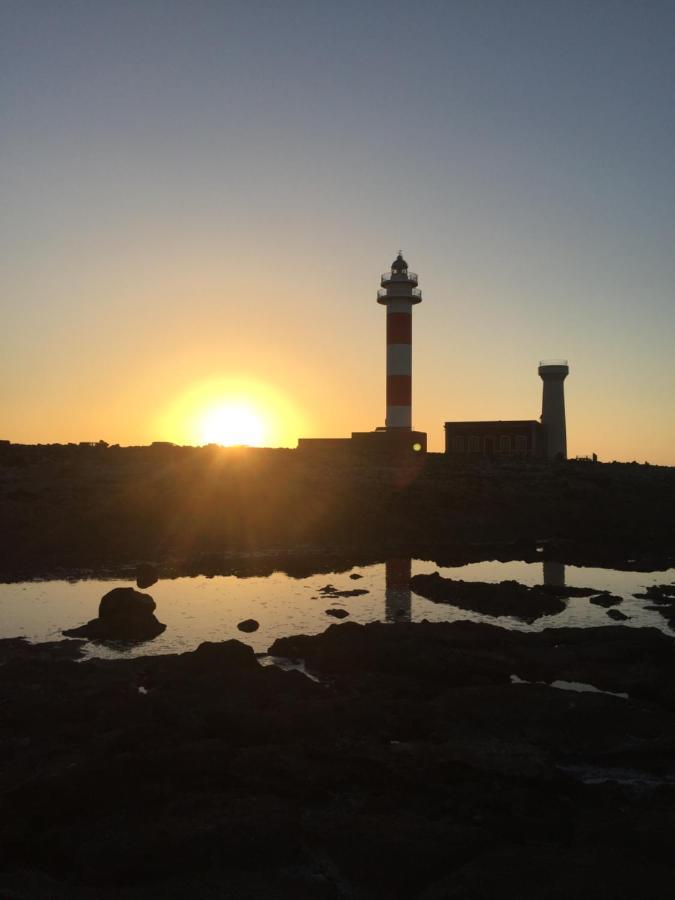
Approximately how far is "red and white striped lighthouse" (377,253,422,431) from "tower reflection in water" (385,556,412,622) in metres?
29.1

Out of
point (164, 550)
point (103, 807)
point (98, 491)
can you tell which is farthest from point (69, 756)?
point (98, 491)

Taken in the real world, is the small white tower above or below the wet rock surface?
above

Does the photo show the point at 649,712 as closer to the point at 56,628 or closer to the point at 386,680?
the point at 386,680

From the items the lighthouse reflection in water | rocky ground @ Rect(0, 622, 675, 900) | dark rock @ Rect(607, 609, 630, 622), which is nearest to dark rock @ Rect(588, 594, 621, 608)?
dark rock @ Rect(607, 609, 630, 622)

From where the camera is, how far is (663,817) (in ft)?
28.3

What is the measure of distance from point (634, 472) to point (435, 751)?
52.3m

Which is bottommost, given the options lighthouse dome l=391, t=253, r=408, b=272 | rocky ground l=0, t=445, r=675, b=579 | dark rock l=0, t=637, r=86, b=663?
dark rock l=0, t=637, r=86, b=663

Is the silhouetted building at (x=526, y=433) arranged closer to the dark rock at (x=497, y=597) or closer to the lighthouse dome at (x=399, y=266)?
the lighthouse dome at (x=399, y=266)

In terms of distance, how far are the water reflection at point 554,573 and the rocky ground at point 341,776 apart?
10180 mm

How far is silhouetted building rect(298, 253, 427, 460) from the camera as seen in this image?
54781 mm

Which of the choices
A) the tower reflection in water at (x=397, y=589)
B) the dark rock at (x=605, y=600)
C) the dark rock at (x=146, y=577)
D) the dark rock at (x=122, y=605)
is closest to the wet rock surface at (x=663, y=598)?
the dark rock at (x=605, y=600)

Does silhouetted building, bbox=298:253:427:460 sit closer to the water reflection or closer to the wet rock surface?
the water reflection

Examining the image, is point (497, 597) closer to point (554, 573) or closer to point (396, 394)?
point (554, 573)

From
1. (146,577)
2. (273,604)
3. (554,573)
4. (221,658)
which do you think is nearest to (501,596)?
(273,604)
